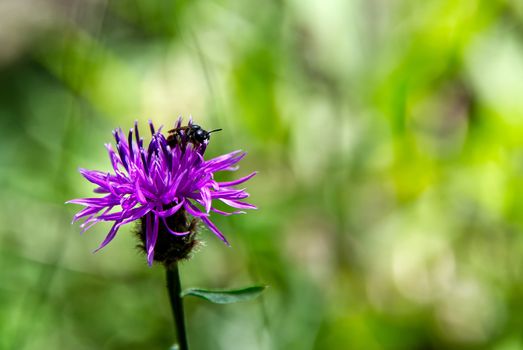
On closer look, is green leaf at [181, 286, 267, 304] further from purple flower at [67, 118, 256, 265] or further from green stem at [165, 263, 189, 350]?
purple flower at [67, 118, 256, 265]

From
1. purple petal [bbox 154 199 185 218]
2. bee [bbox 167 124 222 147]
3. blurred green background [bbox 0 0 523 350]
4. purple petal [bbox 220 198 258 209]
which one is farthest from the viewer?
blurred green background [bbox 0 0 523 350]

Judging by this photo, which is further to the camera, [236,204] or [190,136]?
[190,136]

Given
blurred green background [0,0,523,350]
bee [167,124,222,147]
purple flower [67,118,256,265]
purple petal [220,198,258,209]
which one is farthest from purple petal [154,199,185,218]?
blurred green background [0,0,523,350]

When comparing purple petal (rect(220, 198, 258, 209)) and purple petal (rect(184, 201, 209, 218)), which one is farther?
purple petal (rect(220, 198, 258, 209))

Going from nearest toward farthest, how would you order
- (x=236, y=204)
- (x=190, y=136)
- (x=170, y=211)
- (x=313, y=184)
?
(x=170, y=211)
(x=236, y=204)
(x=190, y=136)
(x=313, y=184)

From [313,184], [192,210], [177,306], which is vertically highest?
[313,184]

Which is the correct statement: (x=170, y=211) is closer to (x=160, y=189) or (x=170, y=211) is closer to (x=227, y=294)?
(x=160, y=189)

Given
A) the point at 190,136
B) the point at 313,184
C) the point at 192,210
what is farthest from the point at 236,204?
the point at 313,184
